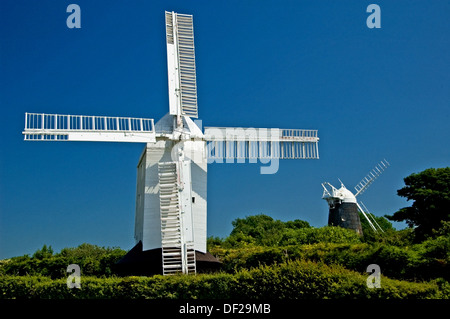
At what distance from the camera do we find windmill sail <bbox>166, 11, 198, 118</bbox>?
22906 mm

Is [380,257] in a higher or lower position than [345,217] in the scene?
lower

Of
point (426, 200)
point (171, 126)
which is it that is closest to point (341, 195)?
point (426, 200)

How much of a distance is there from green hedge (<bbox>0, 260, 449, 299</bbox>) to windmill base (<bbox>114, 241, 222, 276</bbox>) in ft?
10.1

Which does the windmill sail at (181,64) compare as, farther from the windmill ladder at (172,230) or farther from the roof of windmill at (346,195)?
the roof of windmill at (346,195)

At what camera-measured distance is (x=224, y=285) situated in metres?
17.7

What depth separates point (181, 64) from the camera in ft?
77.2

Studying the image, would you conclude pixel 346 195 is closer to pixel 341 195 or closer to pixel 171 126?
pixel 341 195

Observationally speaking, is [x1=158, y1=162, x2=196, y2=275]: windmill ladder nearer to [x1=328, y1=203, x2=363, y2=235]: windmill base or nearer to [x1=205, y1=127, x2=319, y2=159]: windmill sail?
[x1=205, y1=127, x2=319, y2=159]: windmill sail

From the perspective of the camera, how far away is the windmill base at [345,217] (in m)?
40.4

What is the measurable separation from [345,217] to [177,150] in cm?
2296

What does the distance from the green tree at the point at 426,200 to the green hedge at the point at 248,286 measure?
38.4 feet
